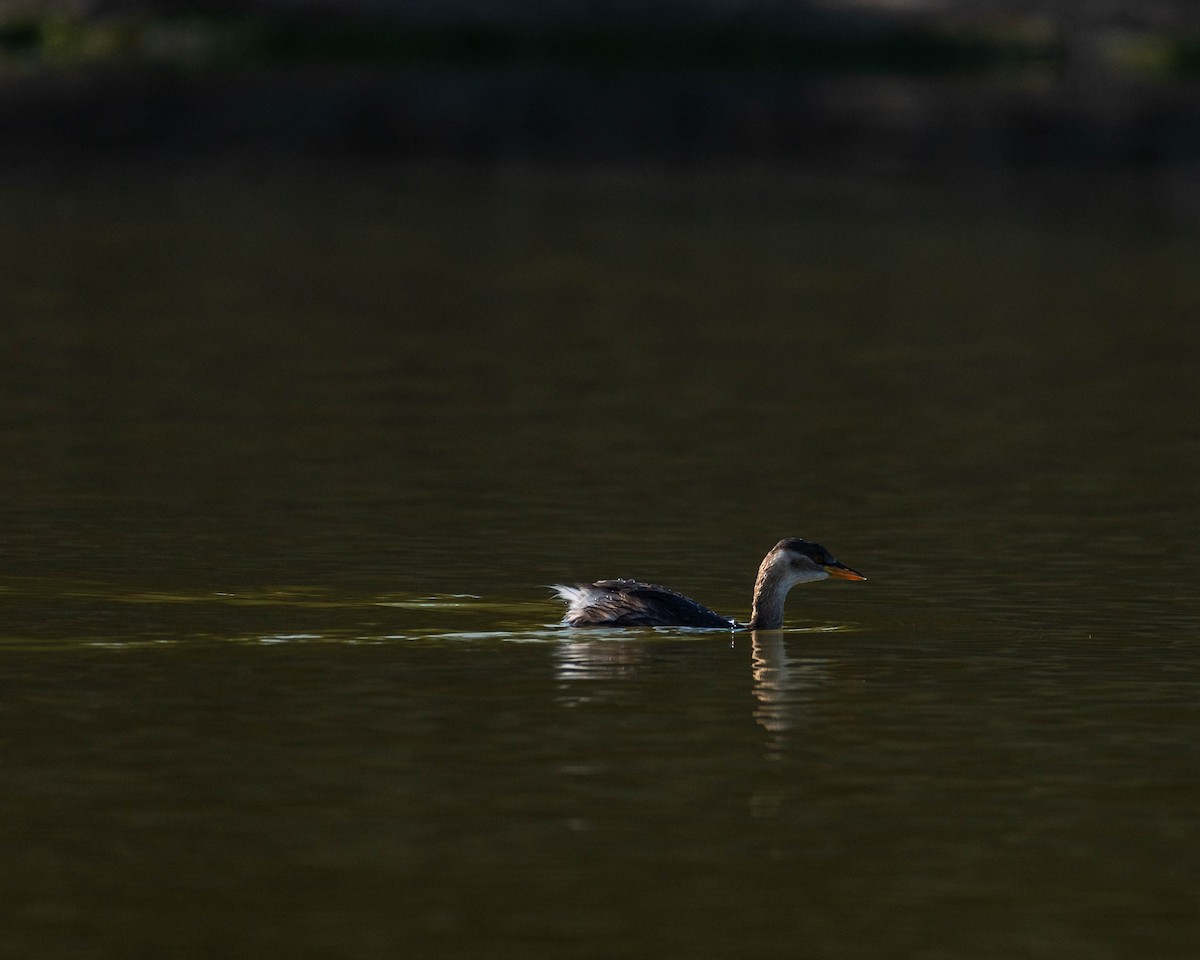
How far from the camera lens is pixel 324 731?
1502 centimetres

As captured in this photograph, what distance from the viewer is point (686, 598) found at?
18.0 m

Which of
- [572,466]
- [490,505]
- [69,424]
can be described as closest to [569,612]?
[490,505]

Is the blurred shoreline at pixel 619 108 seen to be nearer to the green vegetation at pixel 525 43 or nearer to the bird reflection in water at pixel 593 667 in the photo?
the green vegetation at pixel 525 43

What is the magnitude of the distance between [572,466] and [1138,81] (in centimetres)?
4184

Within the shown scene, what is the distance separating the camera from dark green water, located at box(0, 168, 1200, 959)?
12320 millimetres

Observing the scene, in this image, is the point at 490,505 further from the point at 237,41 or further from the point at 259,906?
the point at 237,41

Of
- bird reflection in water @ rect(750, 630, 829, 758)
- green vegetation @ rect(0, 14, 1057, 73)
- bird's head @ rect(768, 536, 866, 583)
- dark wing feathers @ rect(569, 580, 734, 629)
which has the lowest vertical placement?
bird reflection in water @ rect(750, 630, 829, 758)

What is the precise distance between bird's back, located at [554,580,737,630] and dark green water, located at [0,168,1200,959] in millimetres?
129

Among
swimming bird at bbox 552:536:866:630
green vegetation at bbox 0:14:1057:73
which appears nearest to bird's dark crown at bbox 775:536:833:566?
swimming bird at bbox 552:536:866:630

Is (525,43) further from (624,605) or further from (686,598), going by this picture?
(624,605)

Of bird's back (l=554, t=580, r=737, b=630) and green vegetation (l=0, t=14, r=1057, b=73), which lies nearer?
bird's back (l=554, t=580, r=737, b=630)

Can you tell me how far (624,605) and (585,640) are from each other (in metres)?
0.29

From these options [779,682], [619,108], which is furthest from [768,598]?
[619,108]

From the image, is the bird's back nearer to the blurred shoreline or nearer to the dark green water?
the dark green water
